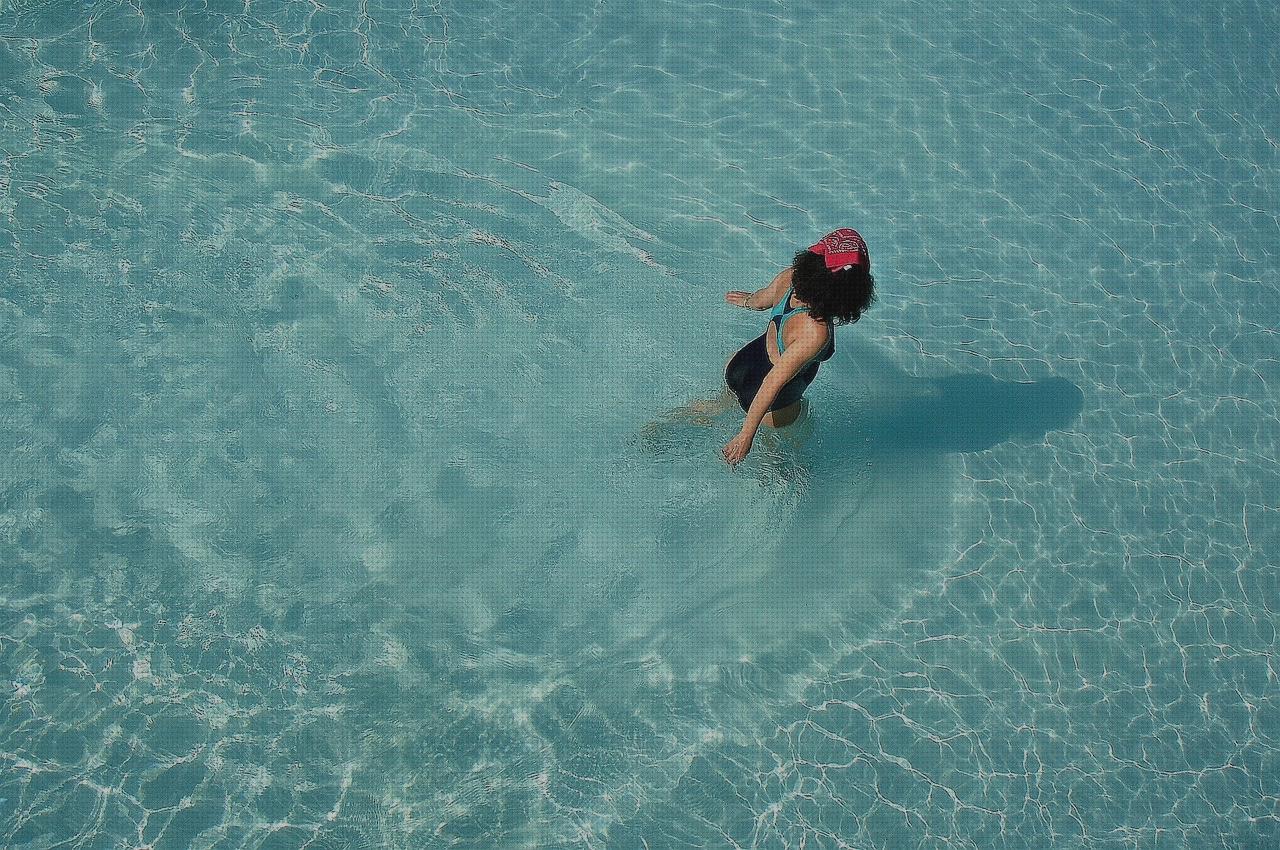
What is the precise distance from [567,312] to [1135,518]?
3.51m

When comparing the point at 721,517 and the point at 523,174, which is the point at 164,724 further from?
the point at 523,174

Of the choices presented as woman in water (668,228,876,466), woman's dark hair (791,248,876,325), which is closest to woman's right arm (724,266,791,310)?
woman in water (668,228,876,466)

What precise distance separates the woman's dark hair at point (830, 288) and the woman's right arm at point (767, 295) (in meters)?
0.43

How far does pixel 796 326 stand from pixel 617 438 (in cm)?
174

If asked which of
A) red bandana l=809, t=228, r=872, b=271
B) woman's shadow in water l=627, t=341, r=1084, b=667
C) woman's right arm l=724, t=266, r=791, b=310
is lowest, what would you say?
woman's shadow in water l=627, t=341, r=1084, b=667

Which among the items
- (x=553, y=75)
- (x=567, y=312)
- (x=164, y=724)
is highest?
(x=553, y=75)

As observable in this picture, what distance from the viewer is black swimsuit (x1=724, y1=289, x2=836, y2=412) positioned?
4.49 meters

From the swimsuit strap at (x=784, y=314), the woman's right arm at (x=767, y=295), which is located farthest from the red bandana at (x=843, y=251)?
the woman's right arm at (x=767, y=295)

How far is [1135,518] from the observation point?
5793 mm

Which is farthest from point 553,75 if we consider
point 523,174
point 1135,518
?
point 1135,518

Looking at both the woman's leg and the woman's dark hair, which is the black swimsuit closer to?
the woman's leg

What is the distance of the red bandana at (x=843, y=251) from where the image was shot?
3.89m

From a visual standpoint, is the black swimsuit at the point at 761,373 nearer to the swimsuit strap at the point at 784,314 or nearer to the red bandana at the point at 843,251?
A: the swimsuit strap at the point at 784,314

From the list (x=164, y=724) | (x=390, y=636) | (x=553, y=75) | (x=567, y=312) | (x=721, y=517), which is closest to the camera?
(x=164, y=724)
